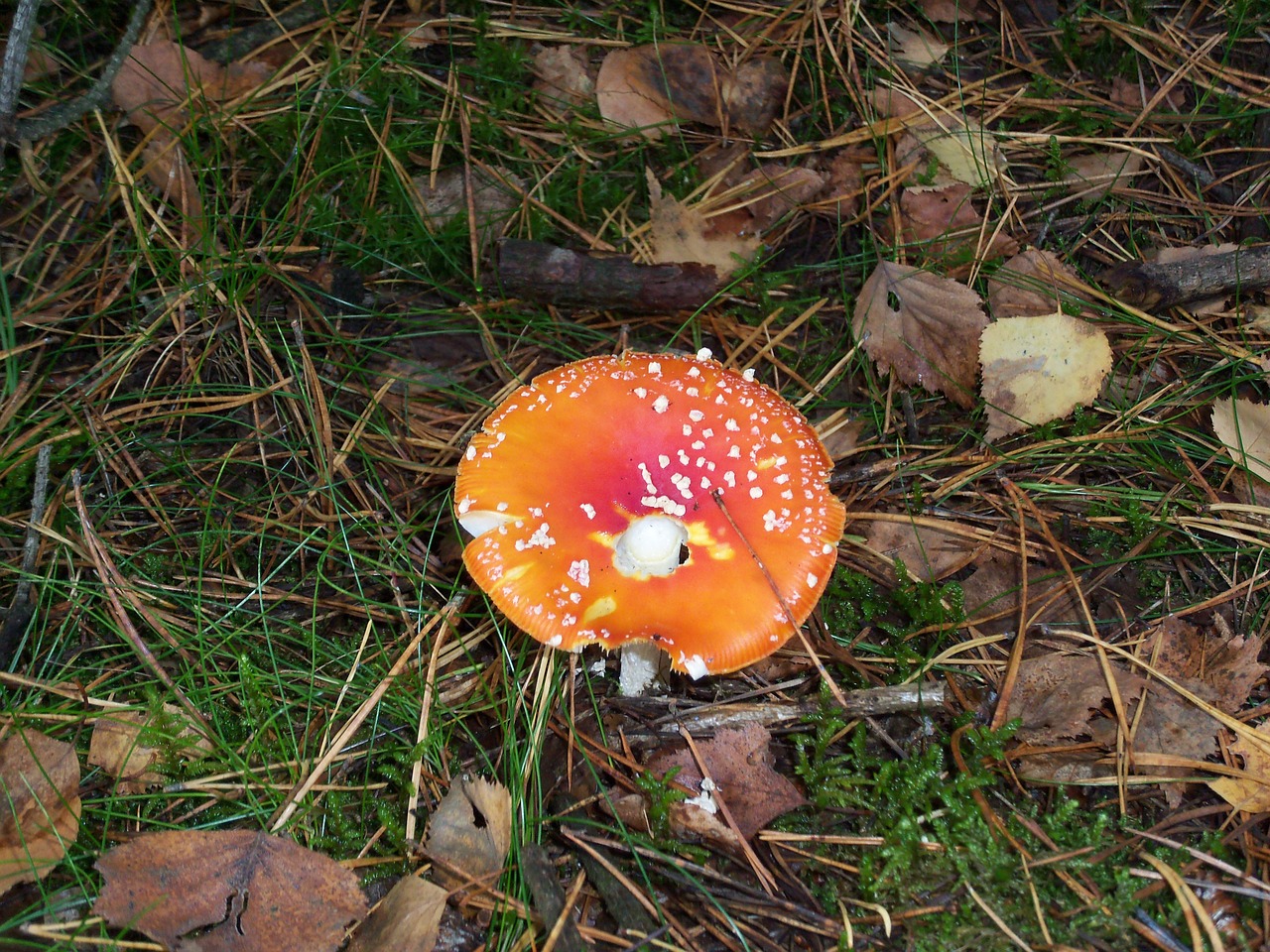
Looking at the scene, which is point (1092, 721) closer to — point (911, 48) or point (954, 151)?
point (954, 151)

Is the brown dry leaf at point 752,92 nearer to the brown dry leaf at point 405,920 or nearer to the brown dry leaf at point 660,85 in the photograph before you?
the brown dry leaf at point 660,85

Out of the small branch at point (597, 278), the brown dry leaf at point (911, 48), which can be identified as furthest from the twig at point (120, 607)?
the brown dry leaf at point (911, 48)

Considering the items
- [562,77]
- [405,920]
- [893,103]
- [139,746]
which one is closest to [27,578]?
[139,746]

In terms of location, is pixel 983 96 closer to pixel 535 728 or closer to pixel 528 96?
pixel 528 96

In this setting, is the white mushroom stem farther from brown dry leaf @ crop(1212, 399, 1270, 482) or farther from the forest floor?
brown dry leaf @ crop(1212, 399, 1270, 482)

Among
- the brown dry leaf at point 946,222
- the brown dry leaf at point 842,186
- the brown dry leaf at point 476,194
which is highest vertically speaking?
the brown dry leaf at point 476,194

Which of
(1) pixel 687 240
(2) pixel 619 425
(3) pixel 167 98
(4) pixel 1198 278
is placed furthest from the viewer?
(1) pixel 687 240
